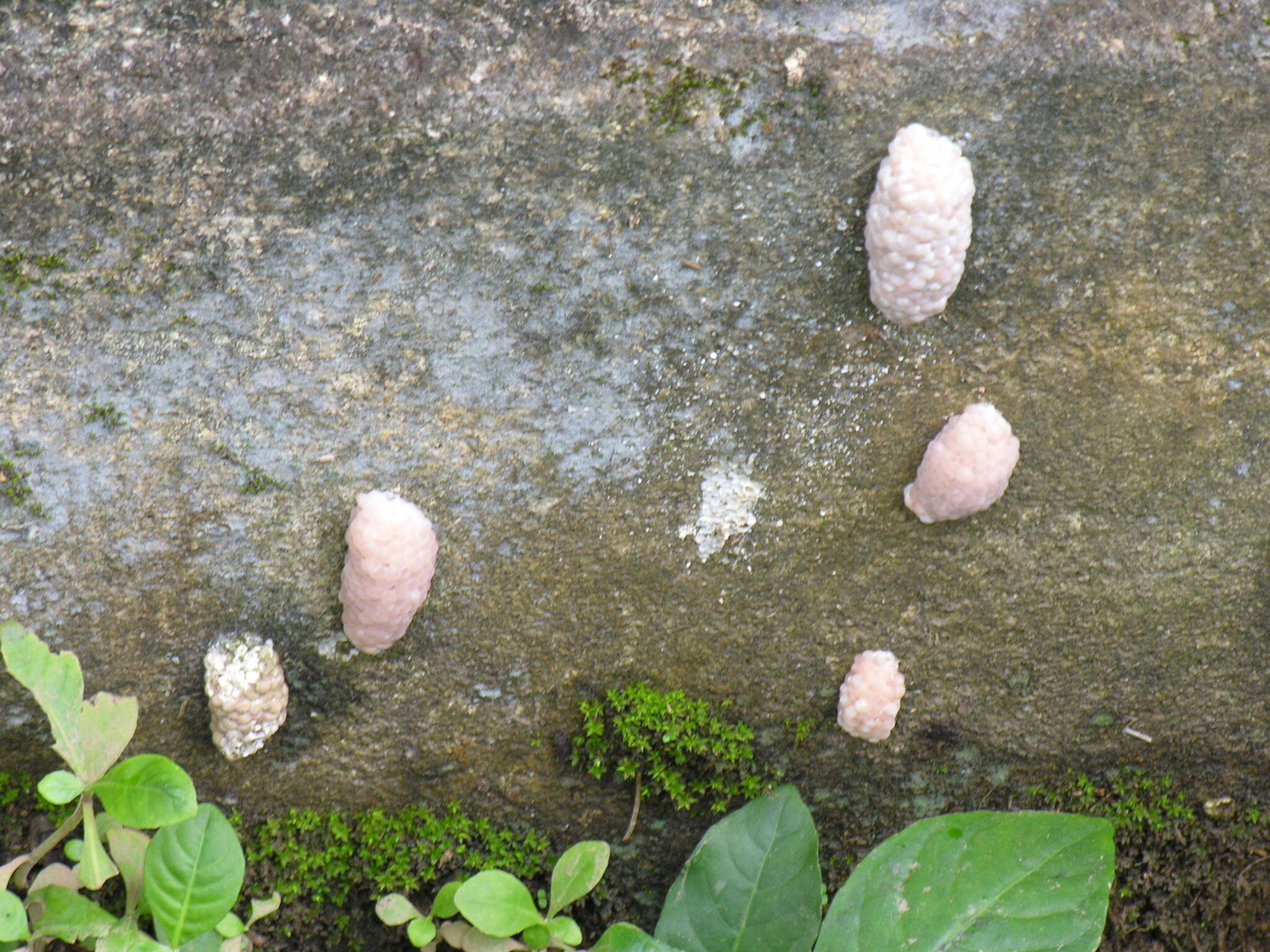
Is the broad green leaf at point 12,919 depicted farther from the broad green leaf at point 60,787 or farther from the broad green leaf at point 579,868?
the broad green leaf at point 579,868

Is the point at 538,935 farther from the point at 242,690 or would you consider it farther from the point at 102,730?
the point at 102,730

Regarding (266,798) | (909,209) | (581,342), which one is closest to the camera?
(909,209)

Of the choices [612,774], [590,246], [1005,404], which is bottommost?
[612,774]

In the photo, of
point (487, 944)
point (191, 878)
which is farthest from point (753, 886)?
point (191, 878)

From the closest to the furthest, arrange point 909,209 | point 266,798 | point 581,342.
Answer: point 909,209 < point 581,342 < point 266,798

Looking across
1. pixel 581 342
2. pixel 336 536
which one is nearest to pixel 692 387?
pixel 581 342

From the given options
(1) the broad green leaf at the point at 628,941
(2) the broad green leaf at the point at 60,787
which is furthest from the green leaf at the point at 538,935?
(2) the broad green leaf at the point at 60,787

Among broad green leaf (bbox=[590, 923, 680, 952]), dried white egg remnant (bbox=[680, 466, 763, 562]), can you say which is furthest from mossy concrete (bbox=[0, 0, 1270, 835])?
broad green leaf (bbox=[590, 923, 680, 952])

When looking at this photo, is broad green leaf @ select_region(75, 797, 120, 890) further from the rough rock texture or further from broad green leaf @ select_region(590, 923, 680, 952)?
the rough rock texture

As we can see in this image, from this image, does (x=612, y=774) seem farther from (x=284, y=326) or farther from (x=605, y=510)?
(x=284, y=326)
